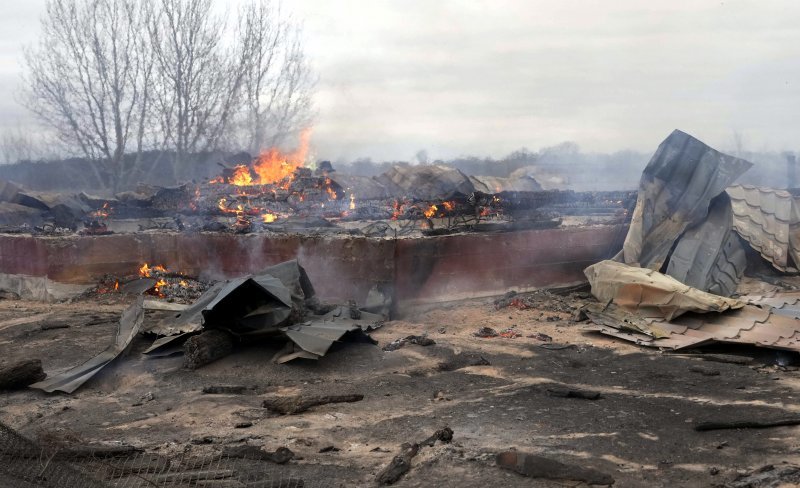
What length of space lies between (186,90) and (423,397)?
24.3 metres

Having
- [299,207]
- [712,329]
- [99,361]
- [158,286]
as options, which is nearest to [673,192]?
[712,329]

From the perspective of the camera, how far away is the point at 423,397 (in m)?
6.30

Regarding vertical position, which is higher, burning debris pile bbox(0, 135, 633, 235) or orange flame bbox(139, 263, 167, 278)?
burning debris pile bbox(0, 135, 633, 235)

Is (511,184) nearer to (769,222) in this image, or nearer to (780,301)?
(769,222)

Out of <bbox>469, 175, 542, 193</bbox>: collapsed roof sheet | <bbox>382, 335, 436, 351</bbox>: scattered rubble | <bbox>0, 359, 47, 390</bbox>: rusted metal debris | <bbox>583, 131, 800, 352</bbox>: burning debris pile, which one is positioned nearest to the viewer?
<bbox>0, 359, 47, 390</bbox>: rusted metal debris

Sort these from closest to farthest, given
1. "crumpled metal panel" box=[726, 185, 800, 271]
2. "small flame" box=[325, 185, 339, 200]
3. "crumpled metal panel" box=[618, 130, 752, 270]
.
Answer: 1. "crumpled metal panel" box=[618, 130, 752, 270]
2. "crumpled metal panel" box=[726, 185, 800, 271]
3. "small flame" box=[325, 185, 339, 200]

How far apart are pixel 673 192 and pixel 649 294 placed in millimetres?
2952

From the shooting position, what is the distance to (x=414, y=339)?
820 centimetres

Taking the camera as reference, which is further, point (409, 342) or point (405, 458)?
point (409, 342)

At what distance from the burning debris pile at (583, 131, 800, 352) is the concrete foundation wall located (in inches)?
36.6

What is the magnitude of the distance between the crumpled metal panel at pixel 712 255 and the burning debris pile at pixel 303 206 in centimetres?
205

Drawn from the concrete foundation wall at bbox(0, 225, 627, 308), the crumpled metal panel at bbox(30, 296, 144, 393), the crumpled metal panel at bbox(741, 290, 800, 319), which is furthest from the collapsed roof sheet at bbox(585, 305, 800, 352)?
the crumpled metal panel at bbox(30, 296, 144, 393)

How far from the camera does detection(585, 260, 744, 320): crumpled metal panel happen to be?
8117mm

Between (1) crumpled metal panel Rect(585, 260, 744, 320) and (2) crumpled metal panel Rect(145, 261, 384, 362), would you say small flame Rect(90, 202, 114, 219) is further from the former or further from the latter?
(1) crumpled metal panel Rect(585, 260, 744, 320)
